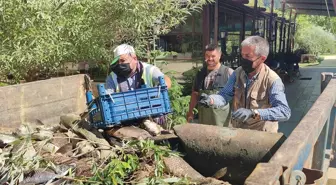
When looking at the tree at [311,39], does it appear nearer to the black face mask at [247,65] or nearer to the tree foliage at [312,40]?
the tree foliage at [312,40]

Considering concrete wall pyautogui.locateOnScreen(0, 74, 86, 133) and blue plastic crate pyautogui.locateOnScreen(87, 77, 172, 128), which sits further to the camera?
concrete wall pyautogui.locateOnScreen(0, 74, 86, 133)

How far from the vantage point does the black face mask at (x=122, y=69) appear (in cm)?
325

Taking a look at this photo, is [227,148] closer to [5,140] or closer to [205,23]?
[5,140]

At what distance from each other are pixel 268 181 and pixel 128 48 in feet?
7.39

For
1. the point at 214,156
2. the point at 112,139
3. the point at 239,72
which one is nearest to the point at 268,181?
the point at 214,156

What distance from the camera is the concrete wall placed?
385 cm

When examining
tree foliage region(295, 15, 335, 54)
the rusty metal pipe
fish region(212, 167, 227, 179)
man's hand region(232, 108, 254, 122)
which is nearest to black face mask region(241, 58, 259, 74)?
man's hand region(232, 108, 254, 122)

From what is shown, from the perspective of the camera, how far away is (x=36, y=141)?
2.87m

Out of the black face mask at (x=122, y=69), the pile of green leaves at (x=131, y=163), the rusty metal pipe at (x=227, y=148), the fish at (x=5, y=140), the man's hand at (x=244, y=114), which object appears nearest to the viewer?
the pile of green leaves at (x=131, y=163)

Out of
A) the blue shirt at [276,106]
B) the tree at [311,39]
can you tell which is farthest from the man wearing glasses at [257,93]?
the tree at [311,39]

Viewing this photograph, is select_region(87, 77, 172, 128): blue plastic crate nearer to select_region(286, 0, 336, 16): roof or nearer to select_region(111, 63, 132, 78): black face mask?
select_region(111, 63, 132, 78): black face mask

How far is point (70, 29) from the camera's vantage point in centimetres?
501

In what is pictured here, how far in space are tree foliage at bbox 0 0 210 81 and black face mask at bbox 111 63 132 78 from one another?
5.31 feet

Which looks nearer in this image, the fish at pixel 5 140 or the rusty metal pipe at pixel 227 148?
the rusty metal pipe at pixel 227 148
